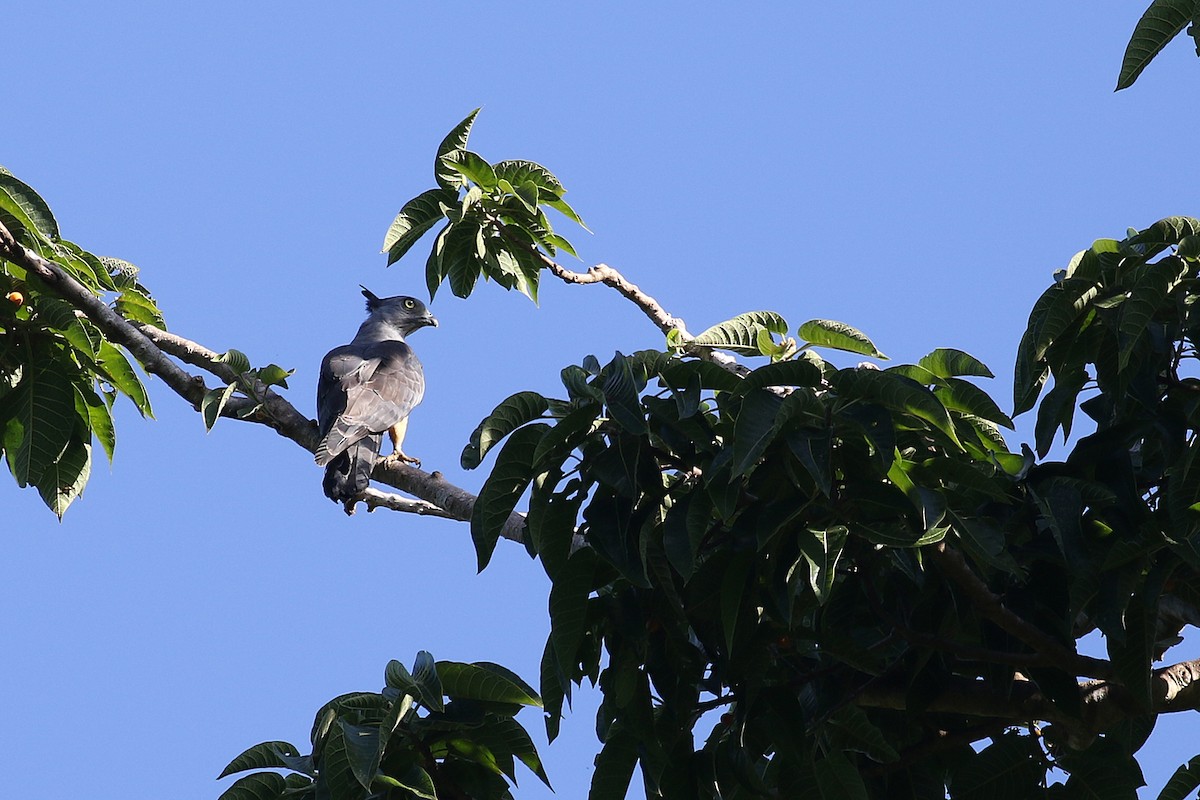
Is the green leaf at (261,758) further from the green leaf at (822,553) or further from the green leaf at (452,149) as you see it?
the green leaf at (452,149)

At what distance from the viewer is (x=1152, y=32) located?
2568 millimetres

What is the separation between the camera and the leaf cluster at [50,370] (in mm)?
4141

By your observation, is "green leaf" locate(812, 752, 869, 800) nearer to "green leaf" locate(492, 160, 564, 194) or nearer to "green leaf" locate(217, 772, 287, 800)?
"green leaf" locate(217, 772, 287, 800)

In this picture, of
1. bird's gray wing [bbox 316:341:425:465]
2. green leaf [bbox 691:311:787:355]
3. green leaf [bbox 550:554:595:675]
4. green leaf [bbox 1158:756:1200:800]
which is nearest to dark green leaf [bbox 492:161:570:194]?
bird's gray wing [bbox 316:341:425:465]

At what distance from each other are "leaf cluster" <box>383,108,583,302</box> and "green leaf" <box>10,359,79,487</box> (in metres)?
1.30

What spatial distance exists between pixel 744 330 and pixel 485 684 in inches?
45.9

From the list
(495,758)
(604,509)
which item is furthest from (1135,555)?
(495,758)

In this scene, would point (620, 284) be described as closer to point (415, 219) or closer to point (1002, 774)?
point (415, 219)

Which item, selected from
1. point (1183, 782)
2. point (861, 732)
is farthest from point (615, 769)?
point (1183, 782)

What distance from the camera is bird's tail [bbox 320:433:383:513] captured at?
5645 mm

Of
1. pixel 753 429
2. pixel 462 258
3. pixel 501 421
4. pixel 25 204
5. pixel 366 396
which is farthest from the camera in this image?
pixel 366 396

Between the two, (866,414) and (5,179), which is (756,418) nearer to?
(866,414)

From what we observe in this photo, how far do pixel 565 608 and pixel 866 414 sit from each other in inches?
34.1

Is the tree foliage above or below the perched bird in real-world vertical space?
below
